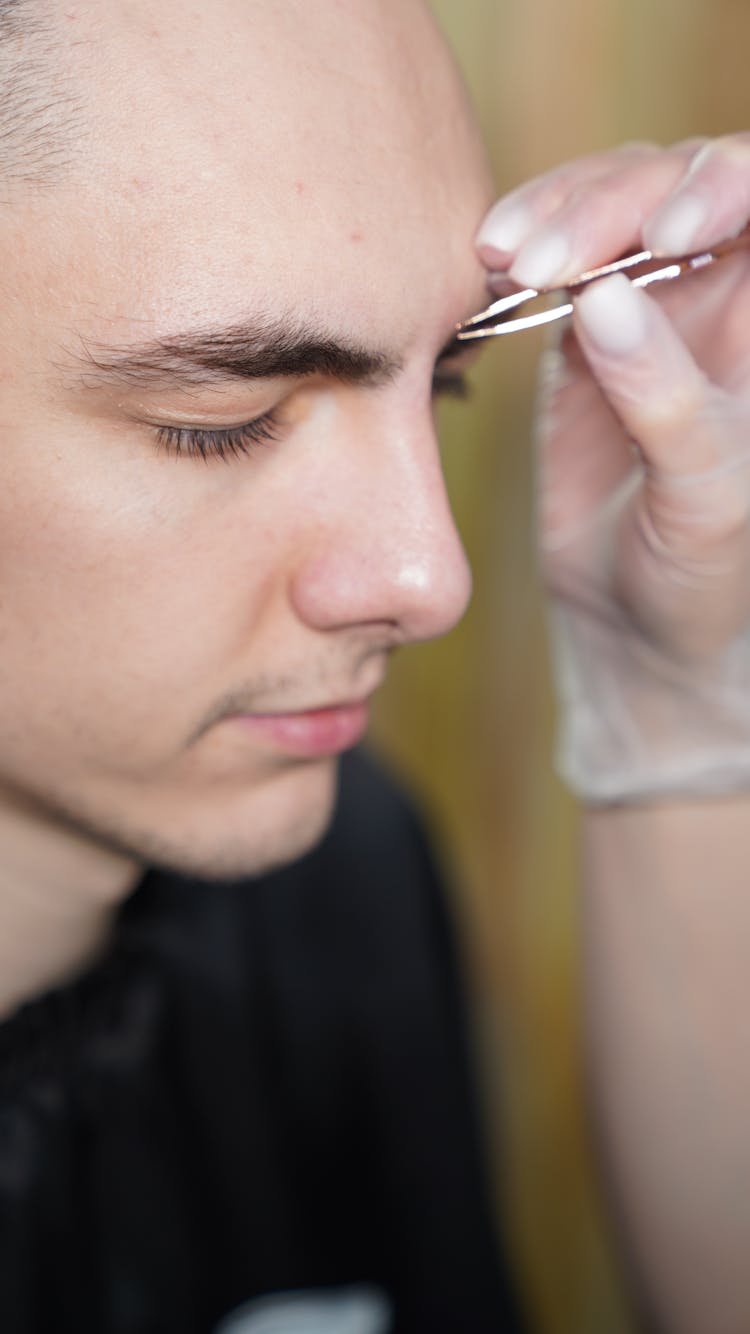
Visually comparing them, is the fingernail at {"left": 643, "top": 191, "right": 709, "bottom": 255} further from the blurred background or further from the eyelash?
the blurred background

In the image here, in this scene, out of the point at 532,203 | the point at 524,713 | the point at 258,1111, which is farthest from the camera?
the point at 524,713

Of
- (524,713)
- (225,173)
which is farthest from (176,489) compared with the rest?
(524,713)

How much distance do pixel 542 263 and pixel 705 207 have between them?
3.9 inches

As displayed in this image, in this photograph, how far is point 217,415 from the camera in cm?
67

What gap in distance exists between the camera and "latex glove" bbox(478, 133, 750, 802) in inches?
28.3

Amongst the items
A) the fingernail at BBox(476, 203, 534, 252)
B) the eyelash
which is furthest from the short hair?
the fingernail at BBox(476, 203, 534, 252)

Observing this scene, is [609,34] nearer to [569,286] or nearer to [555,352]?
[555,352]

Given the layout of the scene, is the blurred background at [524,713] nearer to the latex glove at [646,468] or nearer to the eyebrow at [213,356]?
the latex glove at [646,468]

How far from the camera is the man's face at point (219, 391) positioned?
64 centimetres

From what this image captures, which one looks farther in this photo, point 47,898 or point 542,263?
point 47,898

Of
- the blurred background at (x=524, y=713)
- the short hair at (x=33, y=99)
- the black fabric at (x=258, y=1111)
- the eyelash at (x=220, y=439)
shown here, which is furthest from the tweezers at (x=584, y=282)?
the blurred background at (x=524, y=713)

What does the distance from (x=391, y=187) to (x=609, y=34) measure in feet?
3.82

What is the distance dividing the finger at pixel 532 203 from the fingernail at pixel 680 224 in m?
0.08

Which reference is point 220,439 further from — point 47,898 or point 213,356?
point 47,898
